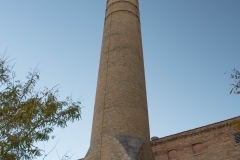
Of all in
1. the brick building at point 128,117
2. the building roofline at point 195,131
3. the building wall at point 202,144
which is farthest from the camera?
the building roofline at point 195,131

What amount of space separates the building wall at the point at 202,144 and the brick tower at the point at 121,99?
5521mm

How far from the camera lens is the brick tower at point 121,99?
29.8 ft

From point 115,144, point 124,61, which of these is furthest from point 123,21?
point 115,144

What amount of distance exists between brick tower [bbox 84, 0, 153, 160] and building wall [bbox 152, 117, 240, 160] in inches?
217

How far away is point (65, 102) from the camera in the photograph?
20.7ft

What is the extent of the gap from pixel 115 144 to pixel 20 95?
397cm

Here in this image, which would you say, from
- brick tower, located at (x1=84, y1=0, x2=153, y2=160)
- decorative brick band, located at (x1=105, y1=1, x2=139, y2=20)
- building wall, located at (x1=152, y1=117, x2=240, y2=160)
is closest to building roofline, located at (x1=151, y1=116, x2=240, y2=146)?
building wall, located at (x1=152, y1=117, x2=240, y2=160)

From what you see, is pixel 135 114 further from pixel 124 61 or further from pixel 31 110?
pixel 31 110

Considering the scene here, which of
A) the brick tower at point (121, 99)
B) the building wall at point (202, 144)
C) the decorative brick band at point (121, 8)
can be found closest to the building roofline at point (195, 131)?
the building wall at point (202, 144)

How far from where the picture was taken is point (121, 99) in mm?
10109

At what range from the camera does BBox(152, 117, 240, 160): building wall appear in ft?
45.4

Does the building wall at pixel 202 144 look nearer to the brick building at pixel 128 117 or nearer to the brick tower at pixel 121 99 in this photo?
the brick building at pixel 128 117

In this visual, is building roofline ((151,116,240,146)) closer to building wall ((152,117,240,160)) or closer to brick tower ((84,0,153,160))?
building wall ((152,117,240,160))

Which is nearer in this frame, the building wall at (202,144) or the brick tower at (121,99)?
the brick tower at (121,99)
